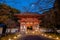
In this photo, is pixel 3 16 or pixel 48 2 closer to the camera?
pixel 48 2

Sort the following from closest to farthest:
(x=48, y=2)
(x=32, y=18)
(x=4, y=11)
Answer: (x=48, y=2), (x=4, y=11), (x=32, y=18)

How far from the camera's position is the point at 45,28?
14.6m

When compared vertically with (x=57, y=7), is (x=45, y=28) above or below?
below

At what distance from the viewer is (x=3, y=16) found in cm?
1166

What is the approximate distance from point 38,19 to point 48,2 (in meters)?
6.46

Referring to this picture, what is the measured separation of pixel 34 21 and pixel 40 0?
661 cm

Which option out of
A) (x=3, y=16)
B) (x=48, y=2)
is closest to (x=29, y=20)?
(x=3, y=16)

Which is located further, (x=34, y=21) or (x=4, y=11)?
(x=34, y=21)

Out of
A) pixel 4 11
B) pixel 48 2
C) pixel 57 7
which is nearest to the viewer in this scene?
pixel 57 7

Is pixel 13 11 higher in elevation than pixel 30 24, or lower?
higher

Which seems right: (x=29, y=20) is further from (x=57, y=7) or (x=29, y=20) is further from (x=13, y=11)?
(x=57, y=7)

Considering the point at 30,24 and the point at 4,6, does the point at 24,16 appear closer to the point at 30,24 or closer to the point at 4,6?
the point at 30,24

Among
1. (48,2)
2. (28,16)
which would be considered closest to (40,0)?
(48,2)

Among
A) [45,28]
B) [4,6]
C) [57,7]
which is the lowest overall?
[45,28]
